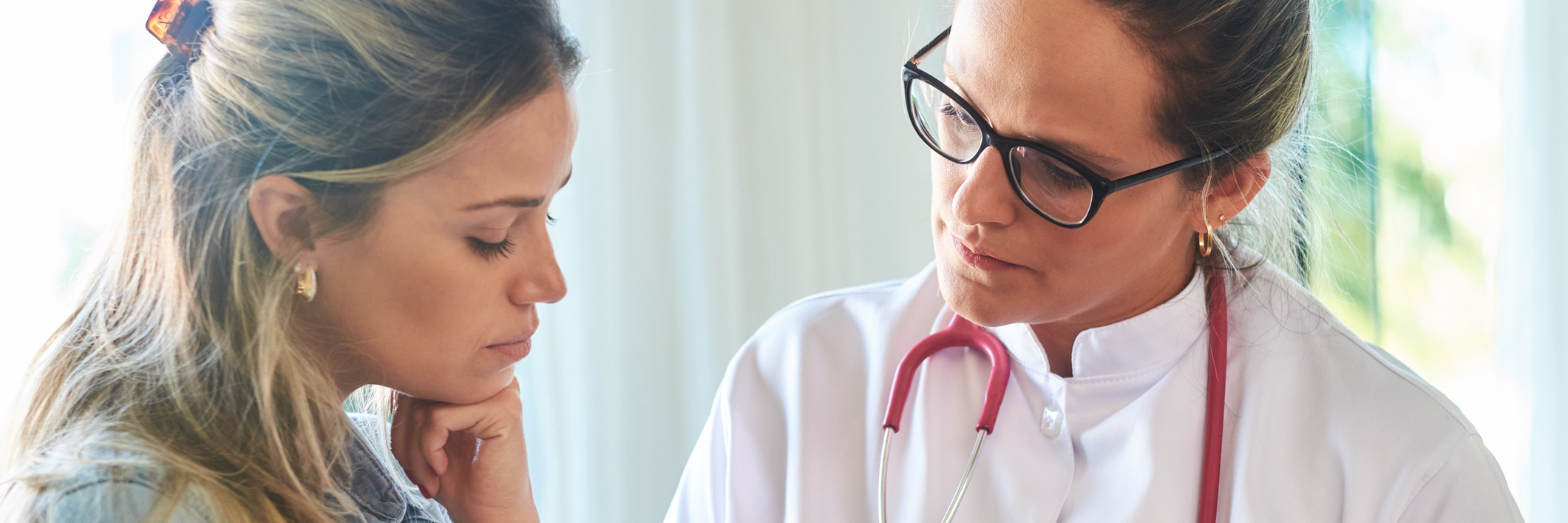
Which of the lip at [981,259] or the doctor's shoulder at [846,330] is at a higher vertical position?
the lip at [981,259]

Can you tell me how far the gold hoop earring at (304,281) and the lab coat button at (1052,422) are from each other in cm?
81

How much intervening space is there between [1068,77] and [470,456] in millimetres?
780

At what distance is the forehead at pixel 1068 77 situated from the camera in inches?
40.4

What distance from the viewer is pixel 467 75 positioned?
37.8 inches

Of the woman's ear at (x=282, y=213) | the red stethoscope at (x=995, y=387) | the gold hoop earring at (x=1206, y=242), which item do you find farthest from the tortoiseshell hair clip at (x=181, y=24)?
the gold hoop earring at (x=1206, y=242)

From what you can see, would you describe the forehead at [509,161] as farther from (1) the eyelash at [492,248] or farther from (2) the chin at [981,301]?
(2) the chin at [981,301]

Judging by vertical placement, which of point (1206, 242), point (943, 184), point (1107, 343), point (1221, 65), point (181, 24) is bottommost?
point (1107, 343)

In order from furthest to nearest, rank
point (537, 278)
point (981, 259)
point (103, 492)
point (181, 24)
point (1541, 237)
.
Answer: point (1541, 237), point (981, 259), point (537, 278), point (181, 24), point (103, 492)

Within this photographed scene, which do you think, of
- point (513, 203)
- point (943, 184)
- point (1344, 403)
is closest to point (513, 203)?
point (513, 203)

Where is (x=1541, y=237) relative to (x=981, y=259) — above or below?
below

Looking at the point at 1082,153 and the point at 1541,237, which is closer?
the point at 1082,153

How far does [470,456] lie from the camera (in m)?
1.16

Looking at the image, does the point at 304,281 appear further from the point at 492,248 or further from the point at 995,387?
the point at 995,387

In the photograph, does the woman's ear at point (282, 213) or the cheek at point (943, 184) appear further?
the cheek at point (943, 184)
